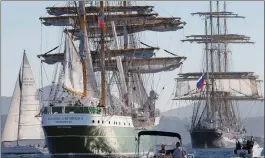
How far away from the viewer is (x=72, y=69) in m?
73.5

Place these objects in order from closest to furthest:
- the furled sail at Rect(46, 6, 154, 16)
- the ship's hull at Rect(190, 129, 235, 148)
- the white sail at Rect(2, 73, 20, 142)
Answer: the furled sail at Rect(46, 6, 154, 16) < the white sail at Rect(2, 73, 20, 142) < the ship's hull at Rect(190, 129, 235, 148)

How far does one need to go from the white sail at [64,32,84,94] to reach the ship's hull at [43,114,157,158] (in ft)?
11.5

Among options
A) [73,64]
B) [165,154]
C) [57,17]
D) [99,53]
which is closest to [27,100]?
[57,17]

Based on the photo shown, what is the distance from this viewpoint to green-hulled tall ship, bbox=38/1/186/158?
71250mm

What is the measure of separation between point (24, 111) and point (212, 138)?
234ft

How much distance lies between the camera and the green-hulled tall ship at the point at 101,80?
71.2 m

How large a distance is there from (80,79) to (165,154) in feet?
90.4

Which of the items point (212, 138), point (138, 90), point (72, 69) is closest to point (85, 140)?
point (72, 69)

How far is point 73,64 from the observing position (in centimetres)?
7369

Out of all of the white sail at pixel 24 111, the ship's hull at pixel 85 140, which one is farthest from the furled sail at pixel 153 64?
the ship's hull at pixel 85 140

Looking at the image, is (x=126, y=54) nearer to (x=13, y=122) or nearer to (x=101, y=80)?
(x=101, y=80)

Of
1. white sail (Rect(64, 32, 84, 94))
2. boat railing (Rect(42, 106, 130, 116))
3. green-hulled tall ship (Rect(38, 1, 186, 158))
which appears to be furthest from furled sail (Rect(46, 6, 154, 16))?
boat railing (Rect(42, 106, 130, 116))

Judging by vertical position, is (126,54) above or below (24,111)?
above

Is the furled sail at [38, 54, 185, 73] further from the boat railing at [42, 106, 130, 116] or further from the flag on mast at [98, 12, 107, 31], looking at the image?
the boat railing at [42, 106, 130, 116]
